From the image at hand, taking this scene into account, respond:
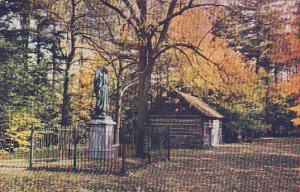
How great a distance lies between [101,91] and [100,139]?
240cm

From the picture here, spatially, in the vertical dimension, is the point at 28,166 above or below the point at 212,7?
below

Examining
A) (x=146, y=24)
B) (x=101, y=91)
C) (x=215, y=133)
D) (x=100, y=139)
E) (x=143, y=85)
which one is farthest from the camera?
(x=215, y=133)

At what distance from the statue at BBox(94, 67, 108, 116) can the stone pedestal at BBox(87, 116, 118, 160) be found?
480 mm

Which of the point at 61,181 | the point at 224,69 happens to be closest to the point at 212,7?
the point at 224,69

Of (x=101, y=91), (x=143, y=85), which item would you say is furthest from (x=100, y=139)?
(x=143, y=85)

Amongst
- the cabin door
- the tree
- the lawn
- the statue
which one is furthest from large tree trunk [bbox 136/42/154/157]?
the cabin door

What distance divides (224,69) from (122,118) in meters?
14.6

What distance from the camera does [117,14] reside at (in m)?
16.5

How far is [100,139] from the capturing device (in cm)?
1451

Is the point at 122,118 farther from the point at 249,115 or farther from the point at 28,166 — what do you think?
the point at 28,166

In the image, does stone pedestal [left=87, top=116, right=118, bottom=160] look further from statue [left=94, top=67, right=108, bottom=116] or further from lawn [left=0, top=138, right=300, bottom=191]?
lawn [left=0, top=138, right=300, bottom=191]

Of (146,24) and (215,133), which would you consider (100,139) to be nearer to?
(146,24)

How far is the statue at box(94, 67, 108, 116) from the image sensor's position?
1520 cm

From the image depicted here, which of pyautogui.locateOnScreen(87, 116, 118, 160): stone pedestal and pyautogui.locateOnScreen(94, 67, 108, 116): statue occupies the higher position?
pyautogui.locateOnScreen(94, 67, 108, 116): statue
